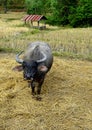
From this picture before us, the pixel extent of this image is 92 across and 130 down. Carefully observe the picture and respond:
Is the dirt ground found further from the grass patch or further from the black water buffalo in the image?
the grass patch

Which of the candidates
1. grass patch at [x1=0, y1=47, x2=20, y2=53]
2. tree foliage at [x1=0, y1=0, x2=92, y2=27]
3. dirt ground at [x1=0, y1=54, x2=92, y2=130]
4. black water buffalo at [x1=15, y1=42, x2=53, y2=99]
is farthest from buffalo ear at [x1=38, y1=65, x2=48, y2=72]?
tree foliage at [x1=0, y1=0, x2=92, y2=27]

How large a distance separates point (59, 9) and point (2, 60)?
50.4 feet

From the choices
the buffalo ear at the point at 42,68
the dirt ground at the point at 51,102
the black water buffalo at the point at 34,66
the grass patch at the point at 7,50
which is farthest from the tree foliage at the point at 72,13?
the buffalo ear at the point at 42,68

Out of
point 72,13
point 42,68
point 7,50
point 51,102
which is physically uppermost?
point 42,68

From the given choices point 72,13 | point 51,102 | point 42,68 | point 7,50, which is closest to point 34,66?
point 42,68

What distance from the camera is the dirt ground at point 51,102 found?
5727 mm

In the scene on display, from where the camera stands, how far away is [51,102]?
6.61 meters

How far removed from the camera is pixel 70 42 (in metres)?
13.6

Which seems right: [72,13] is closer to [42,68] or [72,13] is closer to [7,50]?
[7,50]

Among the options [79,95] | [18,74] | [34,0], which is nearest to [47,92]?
[79,95]

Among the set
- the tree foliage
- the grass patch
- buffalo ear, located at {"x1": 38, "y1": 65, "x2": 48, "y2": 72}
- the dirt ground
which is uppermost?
buffalo ear, located at {"x1": 38, "y1": 65, "x2": 48, "y2": 72}

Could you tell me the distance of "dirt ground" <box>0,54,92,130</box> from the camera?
18.8 feet

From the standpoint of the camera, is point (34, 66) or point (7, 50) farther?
point (7, 50)

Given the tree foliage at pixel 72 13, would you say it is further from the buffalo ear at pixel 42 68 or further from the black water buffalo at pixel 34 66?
the buffalo ear at pixel 42 68
